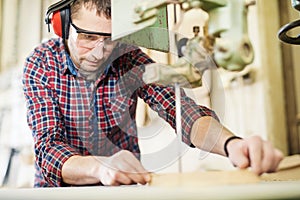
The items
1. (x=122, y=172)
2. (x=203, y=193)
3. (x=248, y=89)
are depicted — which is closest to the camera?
(x=203, y=193)

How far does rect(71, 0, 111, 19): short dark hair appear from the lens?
Answer: 2.24 ft

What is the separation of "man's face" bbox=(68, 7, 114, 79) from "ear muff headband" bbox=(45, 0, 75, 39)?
1cm

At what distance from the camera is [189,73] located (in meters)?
0.53

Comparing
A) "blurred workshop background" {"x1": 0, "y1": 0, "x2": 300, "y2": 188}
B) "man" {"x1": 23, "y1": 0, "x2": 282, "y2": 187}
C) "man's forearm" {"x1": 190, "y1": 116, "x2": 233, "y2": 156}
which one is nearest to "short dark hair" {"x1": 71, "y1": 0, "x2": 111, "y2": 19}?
"man" {"x1": 23, "y1": 0, "x2": 282, "y2": 187}

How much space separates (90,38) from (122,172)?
23cm

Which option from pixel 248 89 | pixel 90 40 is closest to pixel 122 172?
pixel 90 40

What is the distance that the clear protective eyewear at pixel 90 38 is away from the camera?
26.6 inches

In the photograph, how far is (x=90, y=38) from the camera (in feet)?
2.28

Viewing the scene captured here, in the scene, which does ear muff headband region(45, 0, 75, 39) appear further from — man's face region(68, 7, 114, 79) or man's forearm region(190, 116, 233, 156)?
man's forearm region(190, 116, 233, 156)

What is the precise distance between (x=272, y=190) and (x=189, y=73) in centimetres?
24

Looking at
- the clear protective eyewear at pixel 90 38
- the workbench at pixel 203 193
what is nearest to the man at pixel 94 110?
the clear protective eyewear at pixel 90 38

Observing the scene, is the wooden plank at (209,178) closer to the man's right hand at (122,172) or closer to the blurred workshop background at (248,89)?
the man's right hand at (122,172)

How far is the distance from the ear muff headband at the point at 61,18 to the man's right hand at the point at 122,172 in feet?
0.73

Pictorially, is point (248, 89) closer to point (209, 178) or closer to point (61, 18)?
point (61, 18)
